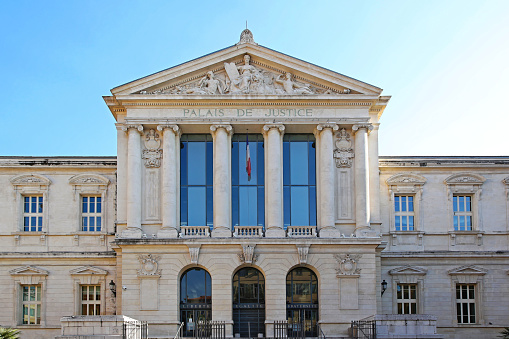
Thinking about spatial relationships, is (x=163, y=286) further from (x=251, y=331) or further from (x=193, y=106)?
(x=193, y=106)

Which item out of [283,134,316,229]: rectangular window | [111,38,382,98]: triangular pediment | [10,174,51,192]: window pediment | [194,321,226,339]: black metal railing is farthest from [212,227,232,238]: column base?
[10,174,51,192]: window pediment

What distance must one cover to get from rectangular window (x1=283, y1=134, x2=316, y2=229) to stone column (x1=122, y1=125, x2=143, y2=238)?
7.62m

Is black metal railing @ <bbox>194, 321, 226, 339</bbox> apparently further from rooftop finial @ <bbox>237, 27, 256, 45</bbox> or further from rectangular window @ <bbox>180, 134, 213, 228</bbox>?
rooftop finial @ <bbox>237, 27, 256, 45</bbox>

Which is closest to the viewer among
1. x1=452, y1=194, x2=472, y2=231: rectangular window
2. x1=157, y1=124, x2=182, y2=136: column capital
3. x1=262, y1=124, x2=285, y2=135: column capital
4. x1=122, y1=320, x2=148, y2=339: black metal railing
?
x1=122, y1=320, x2=148, y2=339: black metal railing

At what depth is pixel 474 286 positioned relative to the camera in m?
37.3

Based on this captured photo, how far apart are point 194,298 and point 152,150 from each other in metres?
7.96

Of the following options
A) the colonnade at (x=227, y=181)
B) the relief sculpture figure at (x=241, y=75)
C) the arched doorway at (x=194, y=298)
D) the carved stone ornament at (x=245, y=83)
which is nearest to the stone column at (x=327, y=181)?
→ the colonnade at (x=227, y=181)

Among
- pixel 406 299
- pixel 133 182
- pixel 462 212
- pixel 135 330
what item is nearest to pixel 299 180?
pixel 133 182

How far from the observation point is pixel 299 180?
36156mm

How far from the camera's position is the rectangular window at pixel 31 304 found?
36.6 meters

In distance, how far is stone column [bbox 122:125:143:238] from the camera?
113 ft

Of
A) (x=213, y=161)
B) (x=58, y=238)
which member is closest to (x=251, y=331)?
(x=213, y=161)

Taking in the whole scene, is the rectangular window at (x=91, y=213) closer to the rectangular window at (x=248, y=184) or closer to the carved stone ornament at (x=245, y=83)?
the carved stone ornament at (x=245, y=83)

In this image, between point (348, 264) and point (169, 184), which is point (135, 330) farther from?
point (348, 264)
